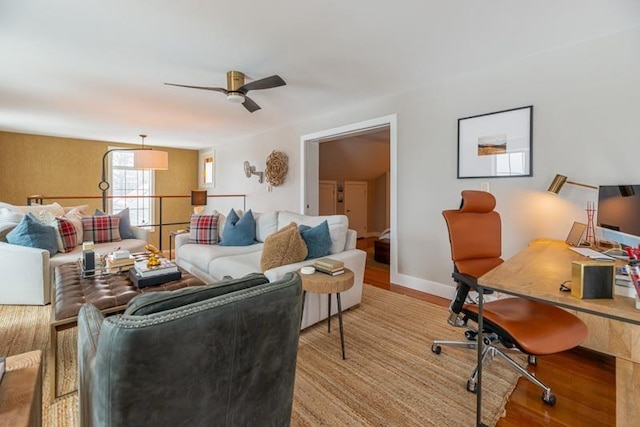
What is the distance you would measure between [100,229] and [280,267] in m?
2.95

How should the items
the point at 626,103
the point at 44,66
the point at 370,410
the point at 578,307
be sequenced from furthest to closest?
the point at 44,66 < the point at 626,103 < the point at 370,410 < the point at 578,307

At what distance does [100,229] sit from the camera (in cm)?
383

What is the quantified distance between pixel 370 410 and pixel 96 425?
1.29 metres

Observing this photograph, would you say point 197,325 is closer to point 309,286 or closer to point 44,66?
point 309,286

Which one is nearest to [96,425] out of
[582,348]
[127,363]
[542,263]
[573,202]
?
[127,363]

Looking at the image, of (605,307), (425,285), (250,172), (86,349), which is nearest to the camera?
(86,349)

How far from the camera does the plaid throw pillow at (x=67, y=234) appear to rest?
3.34 metres

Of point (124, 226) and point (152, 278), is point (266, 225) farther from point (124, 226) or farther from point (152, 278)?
point (124, 226)

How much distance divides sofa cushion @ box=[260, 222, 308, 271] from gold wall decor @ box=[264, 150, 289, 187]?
2725mm

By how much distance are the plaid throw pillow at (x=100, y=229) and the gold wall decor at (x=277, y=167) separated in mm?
2340

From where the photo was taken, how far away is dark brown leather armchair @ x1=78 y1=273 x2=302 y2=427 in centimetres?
68

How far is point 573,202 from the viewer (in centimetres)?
241

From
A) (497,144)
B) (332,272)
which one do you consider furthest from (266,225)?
Result: (497,144)

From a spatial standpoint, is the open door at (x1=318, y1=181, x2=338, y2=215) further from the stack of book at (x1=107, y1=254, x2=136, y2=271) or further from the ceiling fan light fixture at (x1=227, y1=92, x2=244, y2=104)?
the stack of book at (x1=107, y1=254, x2=136, y2=271)
